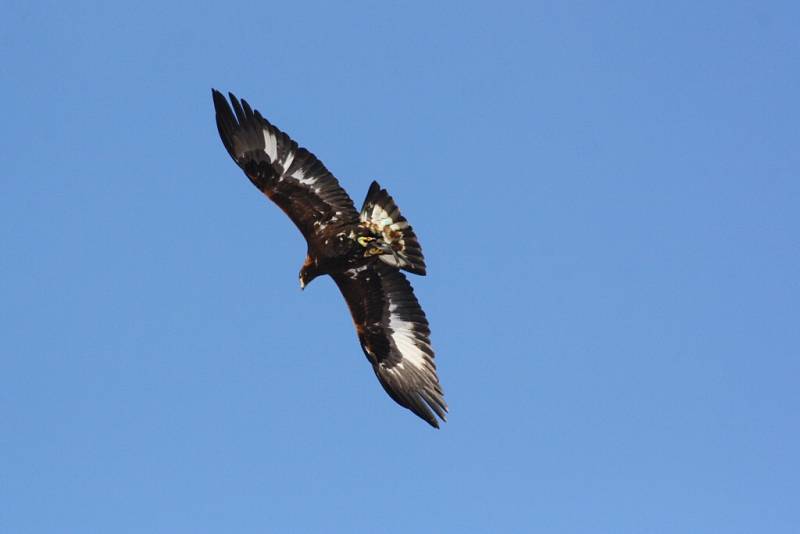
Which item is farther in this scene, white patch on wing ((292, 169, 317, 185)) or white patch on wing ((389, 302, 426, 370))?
white patch on wing ((389, 302, 426, 370))

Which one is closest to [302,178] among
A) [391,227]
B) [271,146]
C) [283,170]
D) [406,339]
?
[283,170]

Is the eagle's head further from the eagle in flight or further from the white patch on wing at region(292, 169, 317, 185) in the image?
the white patch on wing at region(292, 169, 317, 185)

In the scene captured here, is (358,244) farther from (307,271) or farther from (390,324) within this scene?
(390,324)

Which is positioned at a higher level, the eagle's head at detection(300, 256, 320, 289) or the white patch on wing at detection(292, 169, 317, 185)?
the white patch on wing at detection(292, 169, 317, 185)

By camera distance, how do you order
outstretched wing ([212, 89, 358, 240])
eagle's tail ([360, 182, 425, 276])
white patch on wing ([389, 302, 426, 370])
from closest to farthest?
eagle's tail ([360, 182, 425, 276]) → outstretched wing ([212, 89, 358, 240]) → white patch on wing ([389, 302, 426, 370])

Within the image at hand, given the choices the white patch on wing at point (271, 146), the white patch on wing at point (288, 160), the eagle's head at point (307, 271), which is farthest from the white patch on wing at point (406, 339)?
the white patch on wing at point (271, 146)

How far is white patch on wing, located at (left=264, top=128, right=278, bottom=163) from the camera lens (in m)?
15.6

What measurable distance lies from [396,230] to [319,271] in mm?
1273

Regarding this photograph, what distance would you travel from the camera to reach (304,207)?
15.6m

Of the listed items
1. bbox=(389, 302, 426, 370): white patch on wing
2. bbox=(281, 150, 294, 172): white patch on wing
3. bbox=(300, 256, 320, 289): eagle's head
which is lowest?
bbox=(389, 302, 426, 370): white patch on wing

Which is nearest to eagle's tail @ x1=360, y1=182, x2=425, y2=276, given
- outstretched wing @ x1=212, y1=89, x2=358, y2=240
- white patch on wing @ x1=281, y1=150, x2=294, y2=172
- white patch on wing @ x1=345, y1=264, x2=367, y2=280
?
outstretched wing @ x1=212, y1=89, x2=358, y2=240

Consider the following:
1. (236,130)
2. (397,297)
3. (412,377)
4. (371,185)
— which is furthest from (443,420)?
(236,130)

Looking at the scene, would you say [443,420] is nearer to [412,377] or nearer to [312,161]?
[412,377]

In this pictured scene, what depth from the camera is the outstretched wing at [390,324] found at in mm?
15609
